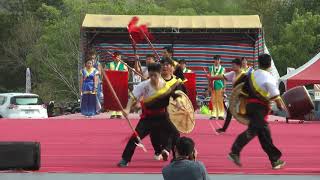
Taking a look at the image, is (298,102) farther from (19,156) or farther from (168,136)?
(19,156)

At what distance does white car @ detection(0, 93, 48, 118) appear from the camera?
93.5ft

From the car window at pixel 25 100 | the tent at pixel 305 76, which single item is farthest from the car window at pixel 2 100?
the tent at pixel 305 76

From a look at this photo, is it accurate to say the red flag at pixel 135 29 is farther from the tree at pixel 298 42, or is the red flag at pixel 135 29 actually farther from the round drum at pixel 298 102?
the tree at pixel 298 42

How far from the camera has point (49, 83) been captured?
56312mm

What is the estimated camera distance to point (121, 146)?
13773mm

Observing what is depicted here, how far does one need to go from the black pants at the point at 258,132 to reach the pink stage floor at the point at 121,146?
10.0 inches

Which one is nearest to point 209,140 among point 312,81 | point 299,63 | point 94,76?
point 94,76

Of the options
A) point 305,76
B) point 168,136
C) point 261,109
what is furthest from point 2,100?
point 261,109

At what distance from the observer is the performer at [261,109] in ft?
36.0

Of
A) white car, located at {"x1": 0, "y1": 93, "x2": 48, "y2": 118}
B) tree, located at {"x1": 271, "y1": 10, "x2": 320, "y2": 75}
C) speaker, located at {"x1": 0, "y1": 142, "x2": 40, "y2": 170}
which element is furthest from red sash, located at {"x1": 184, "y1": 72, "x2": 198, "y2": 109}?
tree, located at {"x1": 271, "y1": 10, "x2": 320, "y2": 75}

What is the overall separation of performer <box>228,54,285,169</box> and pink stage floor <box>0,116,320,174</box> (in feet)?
0.67

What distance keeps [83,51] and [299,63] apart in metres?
28.3

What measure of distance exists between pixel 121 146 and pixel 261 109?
10.6 ft

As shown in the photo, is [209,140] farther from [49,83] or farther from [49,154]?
[49,83]
